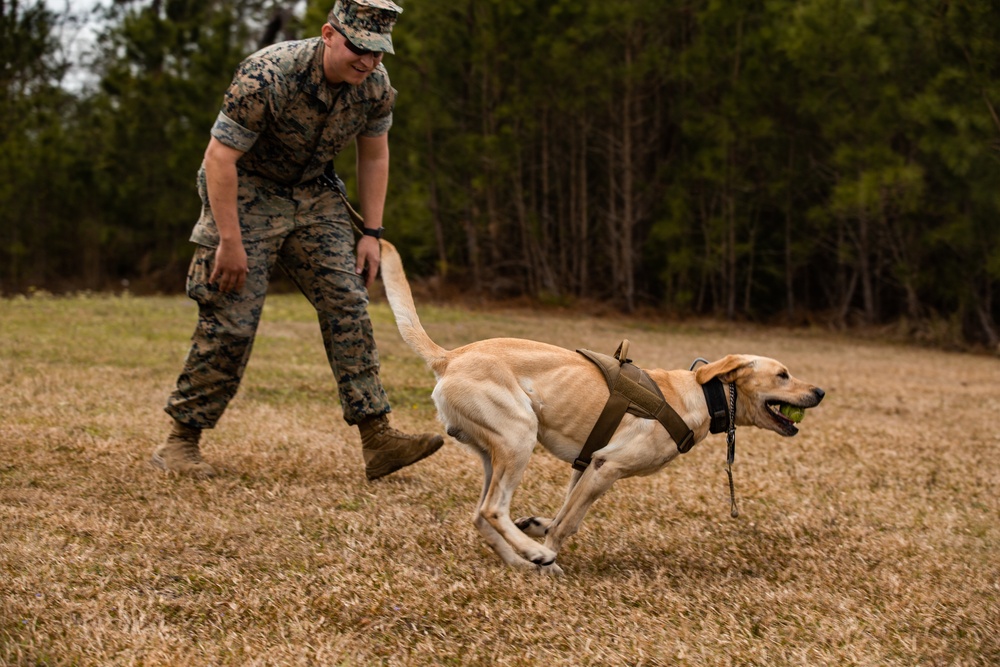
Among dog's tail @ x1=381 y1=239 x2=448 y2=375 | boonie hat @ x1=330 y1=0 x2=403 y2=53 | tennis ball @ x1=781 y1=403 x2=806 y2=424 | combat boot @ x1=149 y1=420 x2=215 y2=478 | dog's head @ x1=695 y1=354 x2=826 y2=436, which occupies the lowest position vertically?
combat boot @ x1=149 y1=420 x2=215 y2=478

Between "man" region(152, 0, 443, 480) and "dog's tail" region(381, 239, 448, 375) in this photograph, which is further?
"man" region(152, 0, 443, 480)

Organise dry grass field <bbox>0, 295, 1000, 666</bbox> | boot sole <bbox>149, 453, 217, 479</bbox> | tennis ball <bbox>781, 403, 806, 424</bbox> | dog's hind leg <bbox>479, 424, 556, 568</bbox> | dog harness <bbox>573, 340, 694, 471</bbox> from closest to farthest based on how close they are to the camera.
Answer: dry grass field <bbox>0, 295, 1000, 666</bbox> → dog's hind leg <bbox>479, 424, 556, 568</bbox> → dog harness <bbox>573, 340, 694, 471</bbox> → tennis ball <bbox>781, 403, 806, 424</bbox> → boot sole <bbox>149, 453, 217, 479</bbox>

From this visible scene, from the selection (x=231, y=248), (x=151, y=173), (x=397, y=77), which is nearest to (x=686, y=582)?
(x=231, y=248)

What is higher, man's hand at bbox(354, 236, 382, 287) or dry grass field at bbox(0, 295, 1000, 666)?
man's hand at bbox(354, 236, 382, 287)

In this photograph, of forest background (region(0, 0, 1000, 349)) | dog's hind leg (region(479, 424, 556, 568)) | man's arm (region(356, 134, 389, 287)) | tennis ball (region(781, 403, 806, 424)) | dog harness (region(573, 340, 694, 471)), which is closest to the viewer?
dog's hind leg (region(479, 424, 556, 568))

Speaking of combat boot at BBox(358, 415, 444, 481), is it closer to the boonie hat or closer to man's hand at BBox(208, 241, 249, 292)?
man's hand at BBox(208, 241, 249, 292)

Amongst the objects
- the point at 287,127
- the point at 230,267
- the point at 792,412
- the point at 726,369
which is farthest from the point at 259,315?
the point at 792,412

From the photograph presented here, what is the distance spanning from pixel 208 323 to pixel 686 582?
2.47 meters

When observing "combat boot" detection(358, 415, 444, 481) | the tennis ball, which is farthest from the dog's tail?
the tennis ball

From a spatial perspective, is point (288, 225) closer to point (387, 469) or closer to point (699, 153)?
point (387, 469)

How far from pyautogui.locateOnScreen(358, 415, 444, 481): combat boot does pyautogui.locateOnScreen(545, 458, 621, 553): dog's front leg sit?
111cm

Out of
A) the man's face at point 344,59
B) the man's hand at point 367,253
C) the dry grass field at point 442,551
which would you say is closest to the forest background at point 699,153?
the dry grass field at point 442,551

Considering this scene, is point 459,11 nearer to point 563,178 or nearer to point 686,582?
point 563,178

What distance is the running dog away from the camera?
3.75 meters
